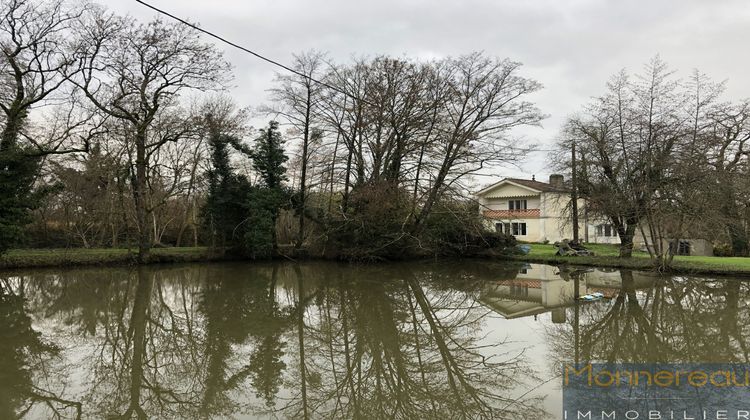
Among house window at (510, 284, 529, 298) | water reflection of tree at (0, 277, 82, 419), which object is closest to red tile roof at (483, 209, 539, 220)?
house window at (510, 284, 529, 298)

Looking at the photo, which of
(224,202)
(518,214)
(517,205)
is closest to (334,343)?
(224,202)

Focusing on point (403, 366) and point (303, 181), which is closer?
point (403, 366)

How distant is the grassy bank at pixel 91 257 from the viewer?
19.5 metres

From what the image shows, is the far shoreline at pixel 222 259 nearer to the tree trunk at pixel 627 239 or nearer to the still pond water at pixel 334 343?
the tree trunk at pixel 627 239

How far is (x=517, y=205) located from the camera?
3950 cm

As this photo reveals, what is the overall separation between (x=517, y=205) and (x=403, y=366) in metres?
35.3

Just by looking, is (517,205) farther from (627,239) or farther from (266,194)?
(266,194)

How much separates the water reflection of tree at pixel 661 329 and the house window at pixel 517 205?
26.0 m

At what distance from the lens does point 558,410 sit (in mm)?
4695

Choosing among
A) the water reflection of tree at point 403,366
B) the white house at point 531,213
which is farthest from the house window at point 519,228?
the water reflection of tree at point 403,366

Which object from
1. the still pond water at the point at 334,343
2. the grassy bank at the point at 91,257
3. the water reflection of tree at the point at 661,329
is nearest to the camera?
the still pond water at the point at 334,343

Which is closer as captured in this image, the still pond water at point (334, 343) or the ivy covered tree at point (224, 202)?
the still pond water at point (334, 343)

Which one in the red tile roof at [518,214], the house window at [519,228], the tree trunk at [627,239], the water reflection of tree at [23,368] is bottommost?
the water reflection of tree at [23,368]

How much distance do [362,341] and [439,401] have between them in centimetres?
266
